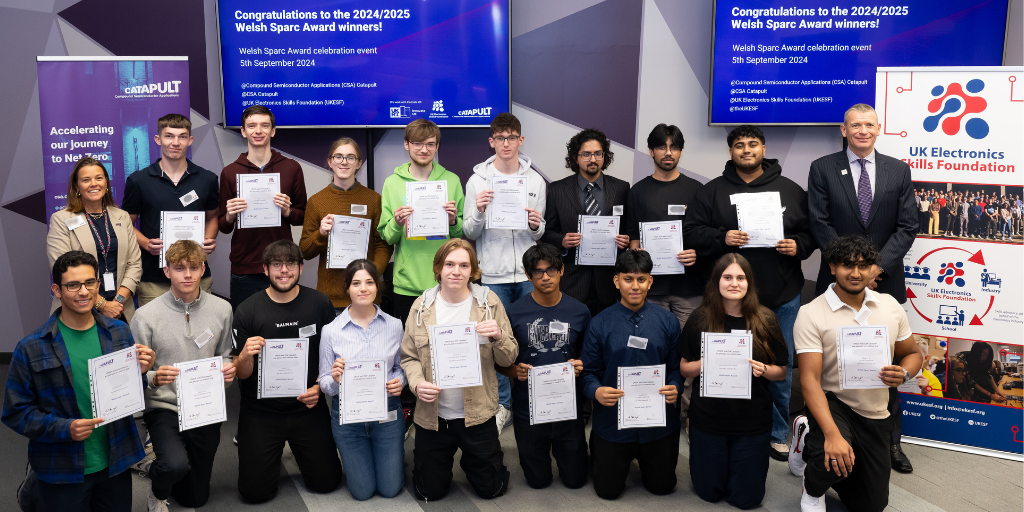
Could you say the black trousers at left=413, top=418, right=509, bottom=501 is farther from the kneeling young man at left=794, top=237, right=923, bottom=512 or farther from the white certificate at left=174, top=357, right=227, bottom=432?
the kneeling young man at left=794, top=237, right=923, bottom=512

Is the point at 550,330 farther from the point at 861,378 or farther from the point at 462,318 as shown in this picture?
the point at 861,378

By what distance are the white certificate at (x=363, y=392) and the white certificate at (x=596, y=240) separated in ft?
4.92

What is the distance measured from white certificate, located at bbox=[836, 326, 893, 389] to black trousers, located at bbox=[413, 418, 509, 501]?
1790 millimetres

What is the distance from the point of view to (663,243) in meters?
4.25

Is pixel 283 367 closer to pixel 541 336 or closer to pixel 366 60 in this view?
pixel 541 336

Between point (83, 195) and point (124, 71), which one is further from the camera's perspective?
point (124, 71)

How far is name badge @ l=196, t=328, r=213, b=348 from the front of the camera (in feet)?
11.4

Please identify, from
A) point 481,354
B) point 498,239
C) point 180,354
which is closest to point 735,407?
point 481,354

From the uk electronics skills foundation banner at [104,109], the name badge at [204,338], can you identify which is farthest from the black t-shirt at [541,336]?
the uk electronics skills foundation banner at [104,109]

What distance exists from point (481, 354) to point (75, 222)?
98.4 inches

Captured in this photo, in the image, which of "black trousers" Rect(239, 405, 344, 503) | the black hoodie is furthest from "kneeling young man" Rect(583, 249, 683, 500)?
"black trousers" Rect(239, 405, 344, 503)

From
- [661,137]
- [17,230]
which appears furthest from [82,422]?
[17,230]

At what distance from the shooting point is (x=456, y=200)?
14.6ft

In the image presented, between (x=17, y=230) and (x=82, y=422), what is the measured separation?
3757 millimetres
